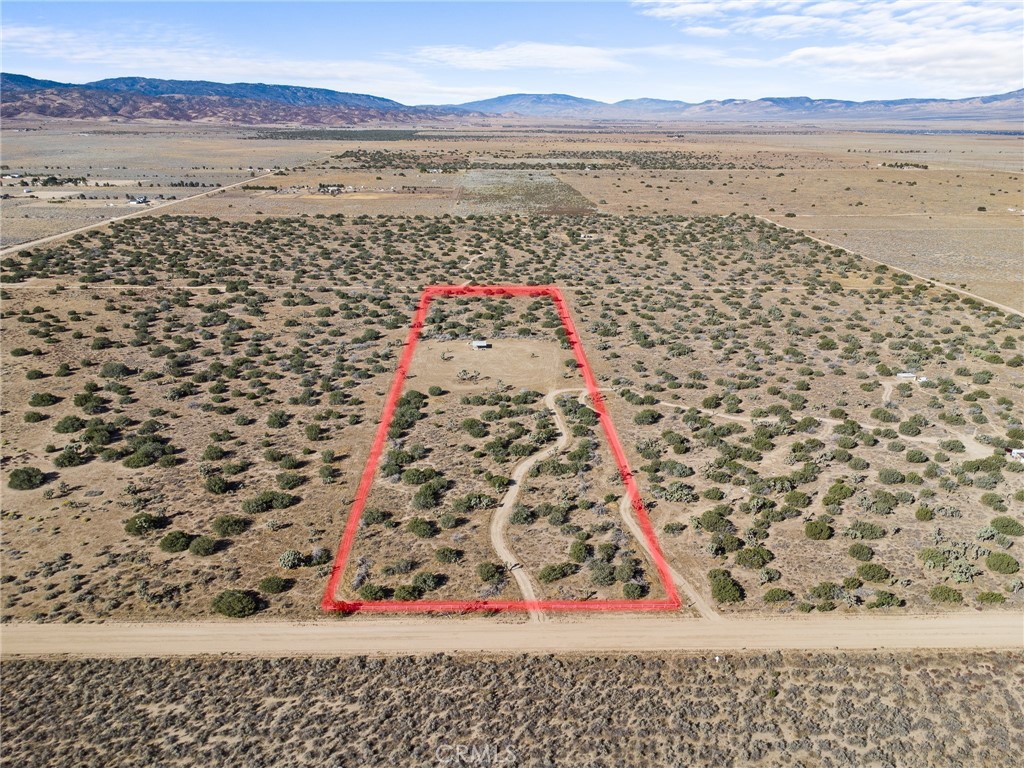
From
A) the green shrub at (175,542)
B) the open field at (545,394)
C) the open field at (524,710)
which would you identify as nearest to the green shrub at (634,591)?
the open field at (545,394)

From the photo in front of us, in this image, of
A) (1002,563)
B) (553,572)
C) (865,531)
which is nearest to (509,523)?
(553,572)

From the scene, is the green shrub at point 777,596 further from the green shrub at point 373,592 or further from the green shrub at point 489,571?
the green shrub at point 373,592

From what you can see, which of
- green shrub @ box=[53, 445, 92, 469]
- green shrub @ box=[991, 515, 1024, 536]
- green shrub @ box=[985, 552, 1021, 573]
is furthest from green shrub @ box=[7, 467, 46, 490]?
green shrub @ box=[991, 515, 1024, 536]

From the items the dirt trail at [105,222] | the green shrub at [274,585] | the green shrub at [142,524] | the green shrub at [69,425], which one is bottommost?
the green shrub at [274,585]

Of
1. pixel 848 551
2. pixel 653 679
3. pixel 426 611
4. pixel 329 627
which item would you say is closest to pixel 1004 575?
pixel 848 551

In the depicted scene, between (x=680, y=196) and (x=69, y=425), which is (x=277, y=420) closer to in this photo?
(x=69, y=425)

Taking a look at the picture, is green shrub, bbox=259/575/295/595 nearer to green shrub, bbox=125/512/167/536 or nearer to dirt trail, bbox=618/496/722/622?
green shrub, bbox=125/512/167/536

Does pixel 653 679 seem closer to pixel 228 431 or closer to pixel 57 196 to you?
pixel 228 431
